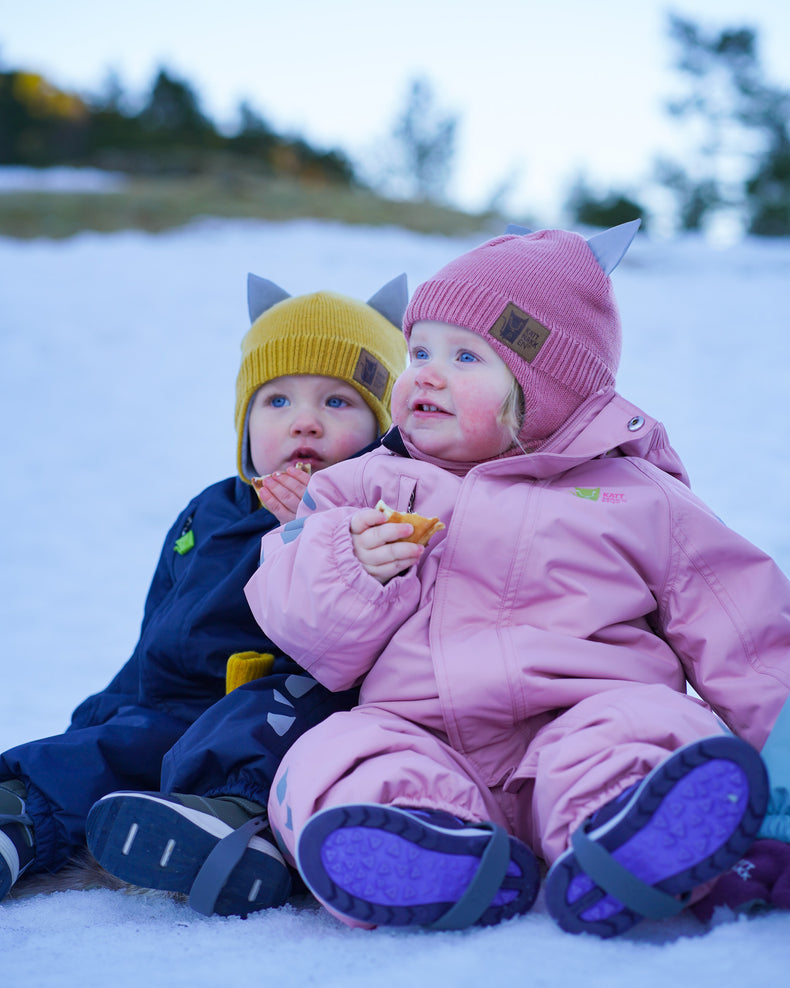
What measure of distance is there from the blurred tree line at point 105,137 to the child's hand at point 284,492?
574 inches

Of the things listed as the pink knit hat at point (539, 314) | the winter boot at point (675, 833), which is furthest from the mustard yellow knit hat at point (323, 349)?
the winter boot at point (675, 833)

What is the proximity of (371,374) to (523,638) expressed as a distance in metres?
0.79

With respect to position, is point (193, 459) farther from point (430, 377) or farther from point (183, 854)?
point (183, 854)

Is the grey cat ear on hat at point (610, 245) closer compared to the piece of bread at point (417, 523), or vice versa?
the piece of bread at point (417, 523)

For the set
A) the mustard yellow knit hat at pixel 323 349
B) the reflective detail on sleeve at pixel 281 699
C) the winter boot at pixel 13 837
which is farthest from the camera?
the mustard yellow knit hat at pixel 323 349

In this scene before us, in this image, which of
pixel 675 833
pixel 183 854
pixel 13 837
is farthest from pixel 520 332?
pixel 13 837

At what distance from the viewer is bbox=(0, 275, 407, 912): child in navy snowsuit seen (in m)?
1.47

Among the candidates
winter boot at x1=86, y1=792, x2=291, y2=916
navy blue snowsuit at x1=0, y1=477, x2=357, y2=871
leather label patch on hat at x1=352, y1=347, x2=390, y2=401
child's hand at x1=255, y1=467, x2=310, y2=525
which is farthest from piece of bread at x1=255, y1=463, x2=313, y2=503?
winter boot at x1=86, y1=792, x2=291, y2=916

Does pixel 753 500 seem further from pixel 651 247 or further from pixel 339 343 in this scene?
pixel 651 247

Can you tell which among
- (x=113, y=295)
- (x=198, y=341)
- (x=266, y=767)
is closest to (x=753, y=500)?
(x=266, y=767)

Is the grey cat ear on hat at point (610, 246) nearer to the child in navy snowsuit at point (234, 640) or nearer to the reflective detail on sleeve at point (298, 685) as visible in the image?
the child in navy snowsuit at point (234, 640)

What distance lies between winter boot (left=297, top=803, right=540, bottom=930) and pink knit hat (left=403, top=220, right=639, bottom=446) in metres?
0.71

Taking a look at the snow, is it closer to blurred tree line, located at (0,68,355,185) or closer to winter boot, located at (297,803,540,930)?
winter boot, located at (297,803,540,930)

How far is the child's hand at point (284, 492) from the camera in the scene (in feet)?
5.53
